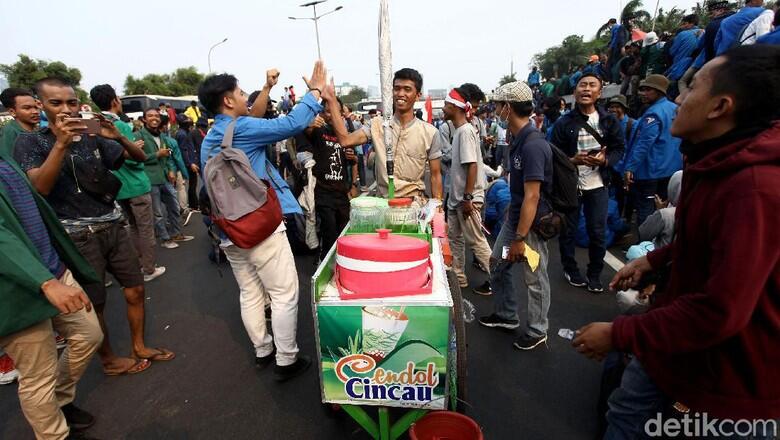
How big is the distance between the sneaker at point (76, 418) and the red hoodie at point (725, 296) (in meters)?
3.04

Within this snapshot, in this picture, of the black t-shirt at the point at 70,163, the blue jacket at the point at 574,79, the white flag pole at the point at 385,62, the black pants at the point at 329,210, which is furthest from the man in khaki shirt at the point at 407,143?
the blue jacket at the point at 574,79

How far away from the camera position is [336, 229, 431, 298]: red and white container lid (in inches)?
69.6

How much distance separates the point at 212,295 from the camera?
4.43 m

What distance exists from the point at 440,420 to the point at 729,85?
5.89 ft

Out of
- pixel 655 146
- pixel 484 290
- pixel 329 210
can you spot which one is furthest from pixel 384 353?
pixel 655 146

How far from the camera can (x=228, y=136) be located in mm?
2459

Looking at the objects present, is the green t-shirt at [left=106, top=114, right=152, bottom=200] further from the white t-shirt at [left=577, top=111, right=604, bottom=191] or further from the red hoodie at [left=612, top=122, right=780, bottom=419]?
the red hoodie at [left=612, top=122, right=780, bottom=419]

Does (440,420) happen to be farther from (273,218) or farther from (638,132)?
(638,132)

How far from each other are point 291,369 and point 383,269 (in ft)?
5.03

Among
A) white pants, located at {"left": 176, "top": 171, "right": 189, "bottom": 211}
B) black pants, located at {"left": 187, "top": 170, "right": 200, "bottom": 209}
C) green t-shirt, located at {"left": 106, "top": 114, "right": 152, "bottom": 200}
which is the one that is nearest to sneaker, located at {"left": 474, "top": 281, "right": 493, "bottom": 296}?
green t-shirt, located at {"left": 106, "top": 114, "right": 152, "bottom": 200}

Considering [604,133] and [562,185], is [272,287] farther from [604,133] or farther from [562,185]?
[604,133]

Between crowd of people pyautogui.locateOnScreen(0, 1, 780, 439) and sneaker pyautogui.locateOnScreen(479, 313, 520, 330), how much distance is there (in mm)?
16

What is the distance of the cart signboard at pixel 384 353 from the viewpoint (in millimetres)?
1744

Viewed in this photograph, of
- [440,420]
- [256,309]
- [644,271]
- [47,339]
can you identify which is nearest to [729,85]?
[644,271]
